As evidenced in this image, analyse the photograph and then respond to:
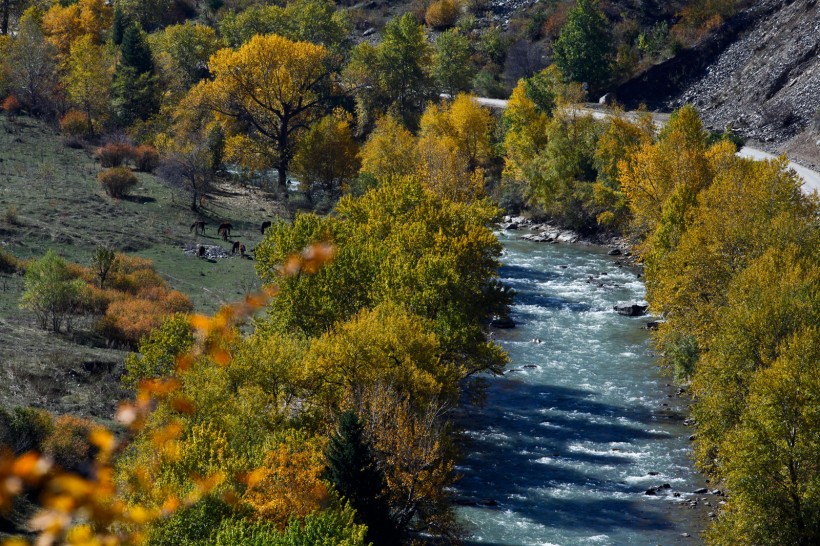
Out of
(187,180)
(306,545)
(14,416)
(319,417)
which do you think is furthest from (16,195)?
(306,545)

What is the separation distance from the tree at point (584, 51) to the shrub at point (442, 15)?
27.4 meters

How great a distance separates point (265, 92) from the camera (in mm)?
92000

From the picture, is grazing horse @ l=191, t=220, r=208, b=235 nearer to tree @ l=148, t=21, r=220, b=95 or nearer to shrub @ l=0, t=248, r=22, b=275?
shrub @ l=0, t=248, r=22, b=275

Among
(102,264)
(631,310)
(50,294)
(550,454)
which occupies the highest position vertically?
(631,310)

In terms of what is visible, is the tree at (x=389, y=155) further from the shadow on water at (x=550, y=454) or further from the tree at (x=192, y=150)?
the shadow on water at (x=550, y=454)

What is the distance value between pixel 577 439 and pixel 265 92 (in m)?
57.6

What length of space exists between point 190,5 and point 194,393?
12871 centimetres

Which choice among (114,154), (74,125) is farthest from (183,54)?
(114,154)

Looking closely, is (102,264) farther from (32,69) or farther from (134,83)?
(32,69)

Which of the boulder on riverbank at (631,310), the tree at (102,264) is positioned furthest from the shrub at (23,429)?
the boulder on riverbank at (631,310)

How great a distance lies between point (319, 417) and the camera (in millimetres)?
34875

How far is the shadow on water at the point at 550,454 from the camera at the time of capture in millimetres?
37594

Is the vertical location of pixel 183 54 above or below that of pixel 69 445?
above

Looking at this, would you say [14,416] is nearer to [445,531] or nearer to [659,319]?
[445,531]
